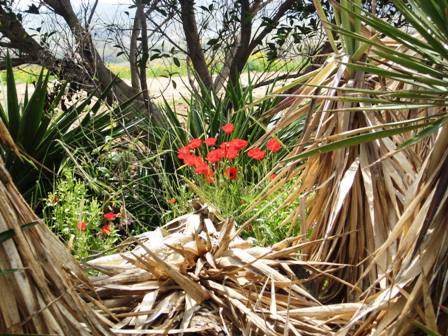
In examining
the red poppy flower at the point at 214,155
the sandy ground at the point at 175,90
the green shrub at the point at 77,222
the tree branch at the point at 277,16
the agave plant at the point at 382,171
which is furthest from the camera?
the tree branch at the point at 277,16

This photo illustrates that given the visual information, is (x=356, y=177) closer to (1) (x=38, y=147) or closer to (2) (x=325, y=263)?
(2) (x=325, y=263)

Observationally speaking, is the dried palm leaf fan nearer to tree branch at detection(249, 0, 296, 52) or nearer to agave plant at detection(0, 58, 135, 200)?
agave plant at detection(0, 58, 135, 200)

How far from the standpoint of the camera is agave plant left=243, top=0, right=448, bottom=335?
7.17ft

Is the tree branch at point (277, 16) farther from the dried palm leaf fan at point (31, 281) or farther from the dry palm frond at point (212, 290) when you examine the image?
the dried palm leaf fan at point (31, 281)

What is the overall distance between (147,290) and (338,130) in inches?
34.1

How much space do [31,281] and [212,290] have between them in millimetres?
886

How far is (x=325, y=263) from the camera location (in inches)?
105

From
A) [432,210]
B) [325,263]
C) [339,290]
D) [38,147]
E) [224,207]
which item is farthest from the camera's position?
[38,147]

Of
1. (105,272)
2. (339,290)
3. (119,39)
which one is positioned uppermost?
(119,39)

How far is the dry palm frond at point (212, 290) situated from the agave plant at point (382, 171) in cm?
14

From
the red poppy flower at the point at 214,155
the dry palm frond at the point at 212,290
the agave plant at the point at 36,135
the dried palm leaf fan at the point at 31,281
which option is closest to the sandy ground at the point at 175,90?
the agave plant at the point at 36,135

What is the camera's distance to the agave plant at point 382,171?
7.17 feet

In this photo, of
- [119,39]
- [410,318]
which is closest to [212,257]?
[410,318]

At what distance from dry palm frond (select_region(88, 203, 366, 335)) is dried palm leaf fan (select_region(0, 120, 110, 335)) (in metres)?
0.35
